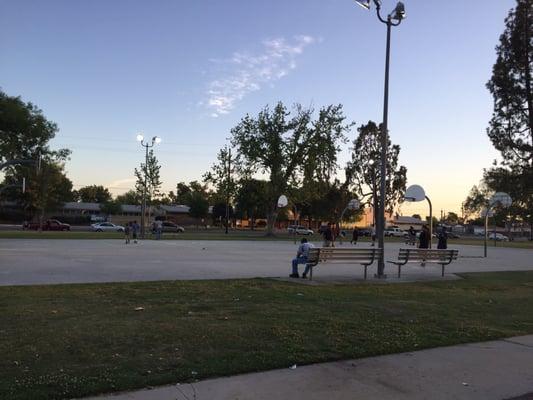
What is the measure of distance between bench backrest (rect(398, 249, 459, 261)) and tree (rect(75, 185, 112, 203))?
494ft

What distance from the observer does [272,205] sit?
66.9 metres

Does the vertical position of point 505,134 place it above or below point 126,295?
above

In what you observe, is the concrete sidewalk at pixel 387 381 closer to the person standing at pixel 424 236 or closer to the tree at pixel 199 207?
the person standing at pixel 424 236

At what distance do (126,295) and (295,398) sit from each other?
641 centimetres

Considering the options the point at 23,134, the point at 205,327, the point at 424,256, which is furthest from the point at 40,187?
the point at 205,327

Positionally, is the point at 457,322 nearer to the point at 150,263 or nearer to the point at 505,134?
the point at 150,263

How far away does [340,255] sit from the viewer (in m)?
15.5

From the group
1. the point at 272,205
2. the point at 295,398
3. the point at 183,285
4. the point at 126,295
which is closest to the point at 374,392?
the point at 295,398

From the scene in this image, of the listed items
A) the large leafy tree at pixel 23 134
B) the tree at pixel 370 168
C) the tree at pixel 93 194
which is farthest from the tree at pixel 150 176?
the tree at pixel 93 194

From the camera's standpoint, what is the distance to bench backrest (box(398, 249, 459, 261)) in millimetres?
17109

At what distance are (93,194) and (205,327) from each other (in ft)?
534

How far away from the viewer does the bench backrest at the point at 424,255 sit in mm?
17109

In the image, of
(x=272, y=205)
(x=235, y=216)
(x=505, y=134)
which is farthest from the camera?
(x=235, y=216)

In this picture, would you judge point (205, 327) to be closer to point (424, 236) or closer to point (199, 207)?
point (424, 236)
